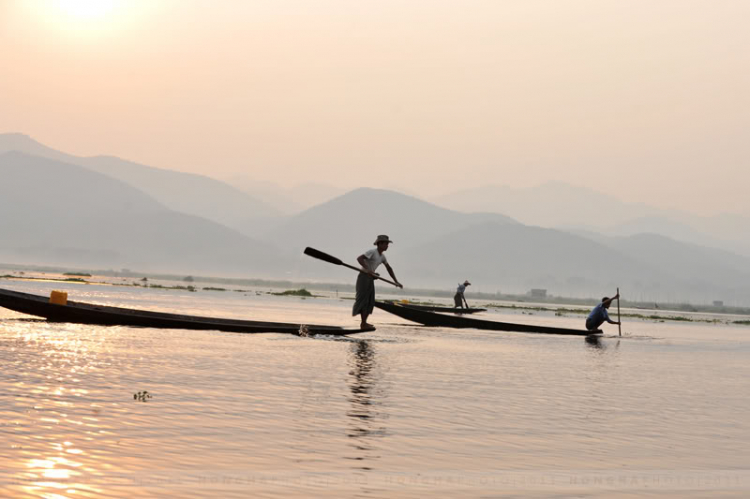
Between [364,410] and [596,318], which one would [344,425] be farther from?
[596,318]

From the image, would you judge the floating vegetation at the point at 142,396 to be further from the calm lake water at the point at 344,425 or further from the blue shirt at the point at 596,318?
the blue shirt at the point at 596,318

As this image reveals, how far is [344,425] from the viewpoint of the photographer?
42.7 feet

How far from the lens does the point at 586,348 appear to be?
112 feet

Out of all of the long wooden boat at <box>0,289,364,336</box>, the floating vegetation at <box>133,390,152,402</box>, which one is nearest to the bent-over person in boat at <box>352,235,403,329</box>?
the long wooden boat at <box>0,289,364,336</box>

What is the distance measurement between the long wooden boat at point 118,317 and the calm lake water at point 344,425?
297cm

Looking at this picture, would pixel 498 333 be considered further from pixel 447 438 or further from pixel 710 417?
pixel 447 438

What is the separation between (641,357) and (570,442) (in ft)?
63.7

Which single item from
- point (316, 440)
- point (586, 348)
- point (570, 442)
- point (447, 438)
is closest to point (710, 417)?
point (570, 442)

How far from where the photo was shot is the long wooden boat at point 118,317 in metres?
27.8

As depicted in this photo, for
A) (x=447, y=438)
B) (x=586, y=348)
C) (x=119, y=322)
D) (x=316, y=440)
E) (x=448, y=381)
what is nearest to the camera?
(x=316, y=440)

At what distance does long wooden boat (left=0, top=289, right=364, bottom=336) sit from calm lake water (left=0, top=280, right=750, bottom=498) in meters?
2.97

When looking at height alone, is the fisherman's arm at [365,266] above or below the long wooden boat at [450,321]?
above

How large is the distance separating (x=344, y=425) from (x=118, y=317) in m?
17.2

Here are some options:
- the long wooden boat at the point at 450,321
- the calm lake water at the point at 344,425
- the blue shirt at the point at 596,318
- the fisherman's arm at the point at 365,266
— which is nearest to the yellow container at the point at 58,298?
the calm lake water at the point at 344,425
